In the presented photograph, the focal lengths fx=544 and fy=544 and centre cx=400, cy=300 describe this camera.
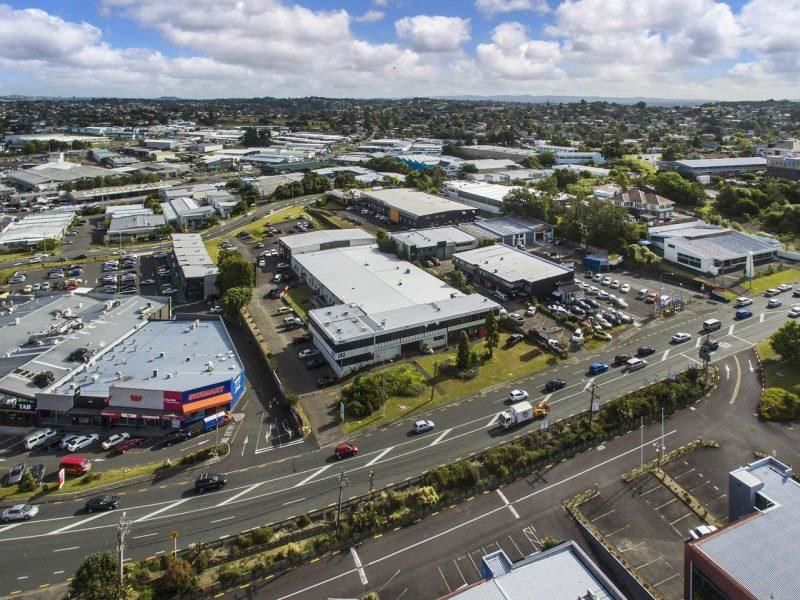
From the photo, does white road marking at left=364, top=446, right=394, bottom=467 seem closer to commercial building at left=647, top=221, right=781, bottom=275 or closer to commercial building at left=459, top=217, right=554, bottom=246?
commercial building at left=459, top=217, right=554, bottom=246

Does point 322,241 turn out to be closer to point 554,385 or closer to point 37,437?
point 554,385

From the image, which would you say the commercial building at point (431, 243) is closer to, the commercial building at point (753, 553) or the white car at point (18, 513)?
the white car at point (18, 513)

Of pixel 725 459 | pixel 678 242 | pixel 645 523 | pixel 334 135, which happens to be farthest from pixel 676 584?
pixel 334 135

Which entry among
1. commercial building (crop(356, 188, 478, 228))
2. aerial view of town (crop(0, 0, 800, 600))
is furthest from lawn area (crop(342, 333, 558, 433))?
commercial building (crop(356, 188, 478, 228))

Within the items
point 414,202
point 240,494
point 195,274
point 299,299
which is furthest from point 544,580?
point 414,202

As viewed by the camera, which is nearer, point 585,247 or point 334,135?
point 585,247

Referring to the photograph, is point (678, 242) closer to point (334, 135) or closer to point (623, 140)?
point (623, 140)
